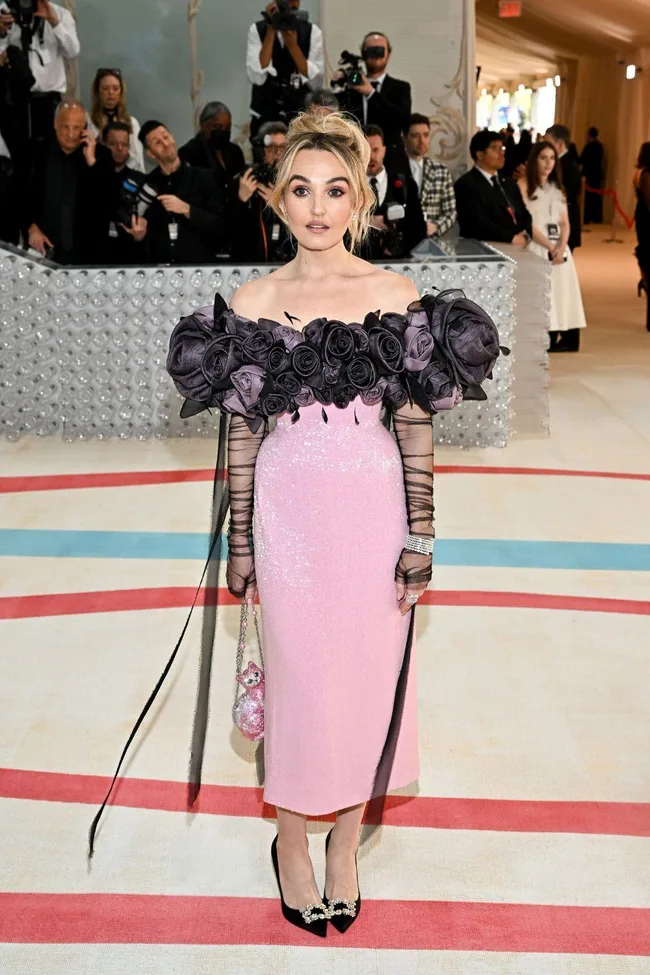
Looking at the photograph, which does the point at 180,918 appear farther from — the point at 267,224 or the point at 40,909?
the point at 267,224

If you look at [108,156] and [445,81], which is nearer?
[108,156]

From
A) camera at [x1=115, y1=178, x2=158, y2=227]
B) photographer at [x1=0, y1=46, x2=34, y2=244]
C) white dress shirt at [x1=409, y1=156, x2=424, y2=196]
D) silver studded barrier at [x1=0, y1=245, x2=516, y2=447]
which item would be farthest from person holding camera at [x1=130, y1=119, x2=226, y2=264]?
white dress shirt at [x1=409, y1=156, x2=424, y2=196]

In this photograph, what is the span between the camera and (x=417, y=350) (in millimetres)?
2594

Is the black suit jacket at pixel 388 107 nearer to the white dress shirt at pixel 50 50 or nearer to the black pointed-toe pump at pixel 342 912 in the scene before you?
the white dress shirt at pixel 50 50

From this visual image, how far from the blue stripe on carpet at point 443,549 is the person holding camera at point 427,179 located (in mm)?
3346

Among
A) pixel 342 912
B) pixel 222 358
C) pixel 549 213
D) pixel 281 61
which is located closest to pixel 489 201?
pixel 549 213

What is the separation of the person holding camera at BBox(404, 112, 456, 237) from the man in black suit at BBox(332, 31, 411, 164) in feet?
0.51

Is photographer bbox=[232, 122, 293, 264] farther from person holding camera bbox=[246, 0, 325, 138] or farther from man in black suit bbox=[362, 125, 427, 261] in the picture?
person holding camera bbox=[246, 0, 325, 138]

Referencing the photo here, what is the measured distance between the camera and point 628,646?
419 cm

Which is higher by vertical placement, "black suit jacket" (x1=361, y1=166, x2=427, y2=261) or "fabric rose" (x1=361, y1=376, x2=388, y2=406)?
"black suit jacket" (x1=361, y1=166, x2=427, y2=261)

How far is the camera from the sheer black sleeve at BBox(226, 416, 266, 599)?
2711mm

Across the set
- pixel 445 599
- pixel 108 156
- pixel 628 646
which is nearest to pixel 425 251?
pixel 108 156

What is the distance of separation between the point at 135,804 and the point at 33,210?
4858mm

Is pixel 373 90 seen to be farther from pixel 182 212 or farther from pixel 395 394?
pixel 395 394
